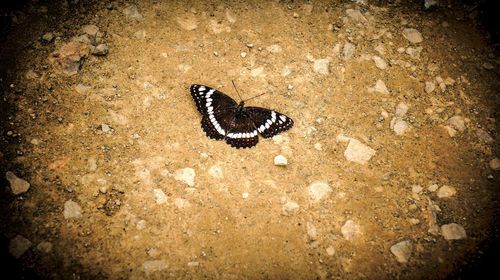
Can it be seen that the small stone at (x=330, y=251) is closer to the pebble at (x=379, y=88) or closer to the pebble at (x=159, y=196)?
the pebble at (x=159, y=196)

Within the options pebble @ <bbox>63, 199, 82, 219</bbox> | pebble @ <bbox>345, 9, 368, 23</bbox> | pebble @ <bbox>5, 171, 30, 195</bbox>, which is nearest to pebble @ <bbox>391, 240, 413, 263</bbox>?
pebble @ <bbox>345, 9, 368, 23</bbox>

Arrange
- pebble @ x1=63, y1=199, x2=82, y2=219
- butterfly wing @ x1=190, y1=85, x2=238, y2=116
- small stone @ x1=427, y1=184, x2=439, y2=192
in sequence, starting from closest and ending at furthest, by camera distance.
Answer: pebble @ x1=63, y1=199, x2=82, y2=219, small stone @ x1=427, y1=184, x2=439, y2=192, butterfly wing @ x1=190, y1=85, x2=238, y2=116

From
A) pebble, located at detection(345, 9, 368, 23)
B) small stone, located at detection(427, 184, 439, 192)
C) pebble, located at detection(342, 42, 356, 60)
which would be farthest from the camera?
pebble, located at detection(345, 9, 368, 23)

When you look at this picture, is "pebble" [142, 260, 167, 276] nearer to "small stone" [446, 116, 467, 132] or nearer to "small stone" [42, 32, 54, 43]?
"small stone" [42, 32, 54, 43]

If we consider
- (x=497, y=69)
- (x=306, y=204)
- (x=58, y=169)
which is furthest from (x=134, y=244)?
(x=497, y=69)

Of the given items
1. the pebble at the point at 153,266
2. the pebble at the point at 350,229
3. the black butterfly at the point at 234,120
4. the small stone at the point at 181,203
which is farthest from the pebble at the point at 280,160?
the pebble at the point at 153,266

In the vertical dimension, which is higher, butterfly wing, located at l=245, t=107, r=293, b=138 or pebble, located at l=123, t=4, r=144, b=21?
pebble, located at l=123, t=4, r=144, b=21

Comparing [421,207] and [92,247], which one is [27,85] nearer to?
[92,247]
